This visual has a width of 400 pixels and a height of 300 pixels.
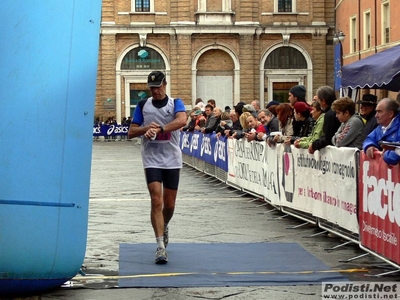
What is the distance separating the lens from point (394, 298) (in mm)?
8062

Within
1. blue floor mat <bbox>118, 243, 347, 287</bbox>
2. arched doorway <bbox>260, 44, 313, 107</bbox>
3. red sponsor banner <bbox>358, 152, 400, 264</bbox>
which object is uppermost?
arched doorway <bbox>260, 44, 313, 107</bbox>

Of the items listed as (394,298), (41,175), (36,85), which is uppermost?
(36,85)

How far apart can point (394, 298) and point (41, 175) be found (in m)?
2.81

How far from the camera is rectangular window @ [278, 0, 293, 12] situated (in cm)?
5897

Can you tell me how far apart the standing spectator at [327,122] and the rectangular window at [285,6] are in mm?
46775

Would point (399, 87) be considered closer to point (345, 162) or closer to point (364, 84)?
point (364, 84)

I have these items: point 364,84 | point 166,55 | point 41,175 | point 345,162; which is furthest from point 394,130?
point 166,55

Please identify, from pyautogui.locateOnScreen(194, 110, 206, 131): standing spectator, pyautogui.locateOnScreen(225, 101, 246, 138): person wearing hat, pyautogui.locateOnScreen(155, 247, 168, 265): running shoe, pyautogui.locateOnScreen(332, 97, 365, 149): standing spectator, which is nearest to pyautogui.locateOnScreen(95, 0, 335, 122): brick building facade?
pyautogui.locateOnScreen(194, 110, 206, 131): standing spectator

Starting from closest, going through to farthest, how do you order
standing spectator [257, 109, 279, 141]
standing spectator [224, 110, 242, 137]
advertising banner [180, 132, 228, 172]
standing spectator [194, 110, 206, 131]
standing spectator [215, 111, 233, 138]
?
standing spectator [257, 109, 279, 141] → standing spectator [224, 110, 242, 137] → advertising banner [180, 132, 228, 172] → standing spectator [215, 111, 233, 138] → standing spectator [194, 110, 206, 131]

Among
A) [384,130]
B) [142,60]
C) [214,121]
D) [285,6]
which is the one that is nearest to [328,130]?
[384,130]

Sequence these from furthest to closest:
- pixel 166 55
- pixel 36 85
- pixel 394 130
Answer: pixel 166 55
pixel 394 130
pixel 36 85

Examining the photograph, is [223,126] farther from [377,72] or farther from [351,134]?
[351,134]

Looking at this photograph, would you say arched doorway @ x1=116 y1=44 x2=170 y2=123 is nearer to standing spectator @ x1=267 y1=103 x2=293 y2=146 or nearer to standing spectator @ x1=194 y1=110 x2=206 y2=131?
standing spectator @ x1=194 y1=110 x2=206 y2=131

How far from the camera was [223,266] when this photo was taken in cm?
969
